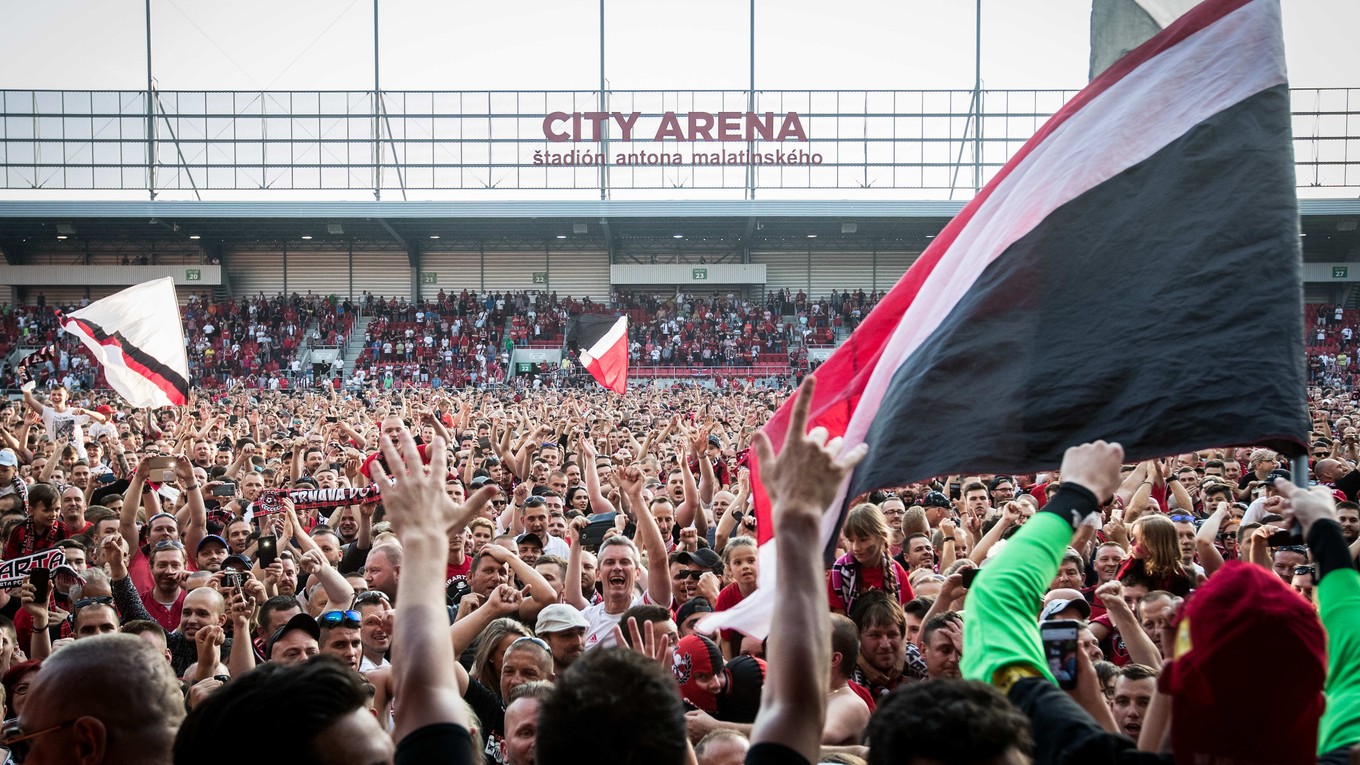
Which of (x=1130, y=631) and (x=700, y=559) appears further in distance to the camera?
(x=700, y=559)

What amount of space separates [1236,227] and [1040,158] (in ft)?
3.04

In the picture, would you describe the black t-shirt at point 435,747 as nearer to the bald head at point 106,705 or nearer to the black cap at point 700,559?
the bald head at point 106,705

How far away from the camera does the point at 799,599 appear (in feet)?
6.48

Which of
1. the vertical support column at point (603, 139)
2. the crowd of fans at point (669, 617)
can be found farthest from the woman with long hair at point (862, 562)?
the vertical support column at point (603, 139)

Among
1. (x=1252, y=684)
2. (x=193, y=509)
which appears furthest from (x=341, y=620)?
(x=1252, y=684)

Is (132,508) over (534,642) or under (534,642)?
over

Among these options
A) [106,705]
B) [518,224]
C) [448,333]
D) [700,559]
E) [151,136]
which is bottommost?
[700,559]

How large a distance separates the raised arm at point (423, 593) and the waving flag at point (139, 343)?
11.0 m

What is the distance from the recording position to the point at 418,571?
7.07ft

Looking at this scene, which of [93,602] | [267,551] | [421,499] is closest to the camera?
[421,499]

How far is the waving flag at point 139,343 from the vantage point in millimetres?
12203

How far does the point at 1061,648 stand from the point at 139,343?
12.2 meters

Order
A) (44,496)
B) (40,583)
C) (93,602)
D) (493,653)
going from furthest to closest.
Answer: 1. (44,496)
2. (40,583)
3. (93,602)
4. (493,653)

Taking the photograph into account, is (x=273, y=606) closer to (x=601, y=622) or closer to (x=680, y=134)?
(x=601, y=622)
